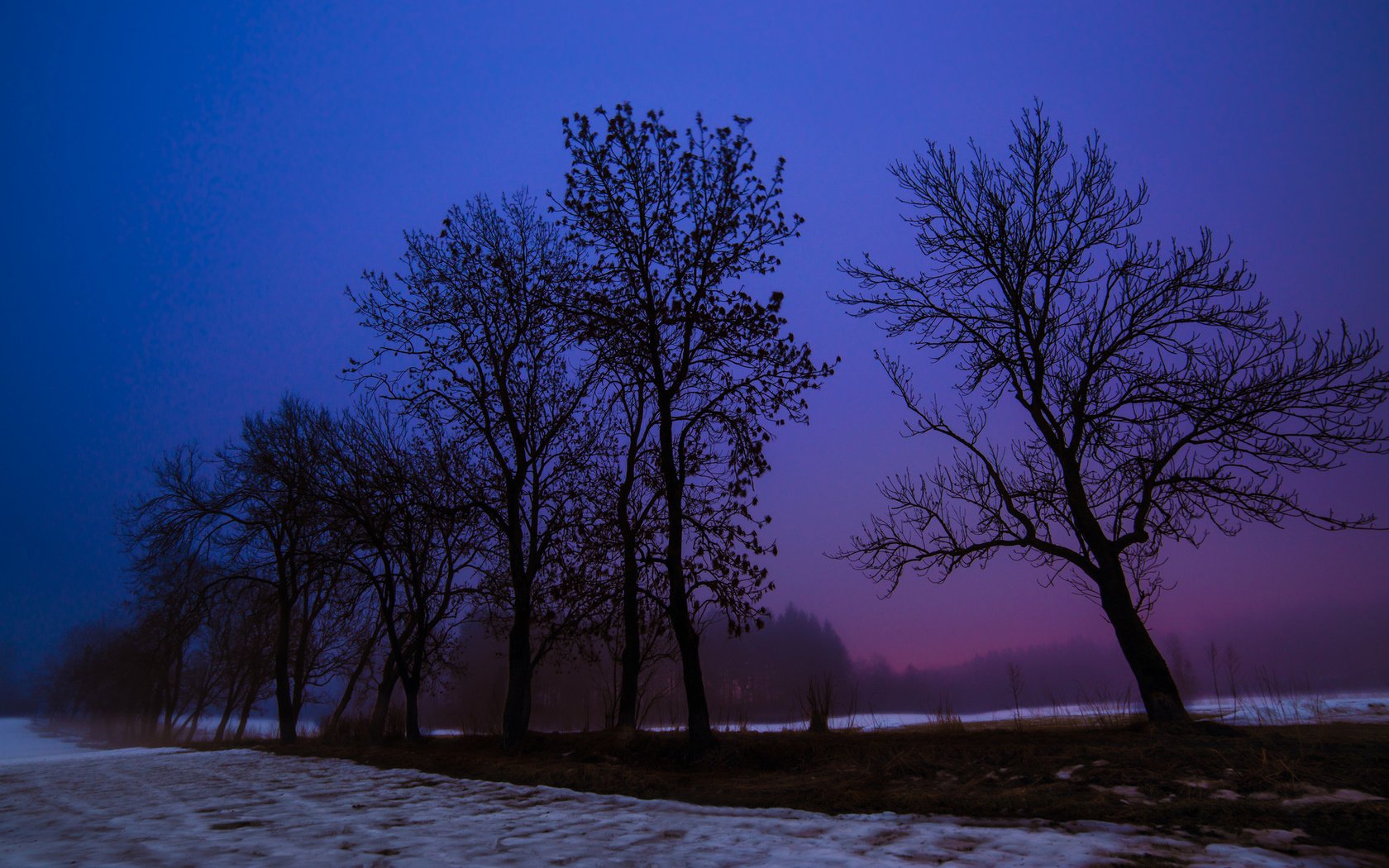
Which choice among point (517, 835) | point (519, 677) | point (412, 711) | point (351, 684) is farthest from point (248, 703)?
point (517, 835)

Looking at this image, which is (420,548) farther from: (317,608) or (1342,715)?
(1342,715)

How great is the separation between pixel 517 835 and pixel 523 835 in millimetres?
39

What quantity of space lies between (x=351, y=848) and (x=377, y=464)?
14.3 meters

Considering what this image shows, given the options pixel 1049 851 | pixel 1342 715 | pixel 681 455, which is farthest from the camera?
pixel 681 455

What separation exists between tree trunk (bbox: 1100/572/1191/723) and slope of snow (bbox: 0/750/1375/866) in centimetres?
684

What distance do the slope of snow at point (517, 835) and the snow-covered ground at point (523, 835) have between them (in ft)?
0.05

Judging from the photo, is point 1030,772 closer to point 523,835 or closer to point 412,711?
point 523,835

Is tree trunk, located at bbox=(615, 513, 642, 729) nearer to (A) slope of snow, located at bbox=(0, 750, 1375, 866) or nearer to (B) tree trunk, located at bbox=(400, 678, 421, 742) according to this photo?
(B) tree trunk, located at bbox=(400, 678, 421, 742)

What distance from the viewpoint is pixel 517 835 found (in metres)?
4.33

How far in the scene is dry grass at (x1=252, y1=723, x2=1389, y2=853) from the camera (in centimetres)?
444

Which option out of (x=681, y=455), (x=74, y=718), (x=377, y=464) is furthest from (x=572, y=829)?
(x=74, y=718)

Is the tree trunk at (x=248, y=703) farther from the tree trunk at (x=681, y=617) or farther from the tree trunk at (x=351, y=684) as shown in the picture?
the tree trunk at (x=681, y=617)

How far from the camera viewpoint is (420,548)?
1941 centimetres

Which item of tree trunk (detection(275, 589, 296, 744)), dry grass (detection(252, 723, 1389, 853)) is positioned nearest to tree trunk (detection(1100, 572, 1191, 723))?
dry grass (detection(252, 723, 1389, 853))
